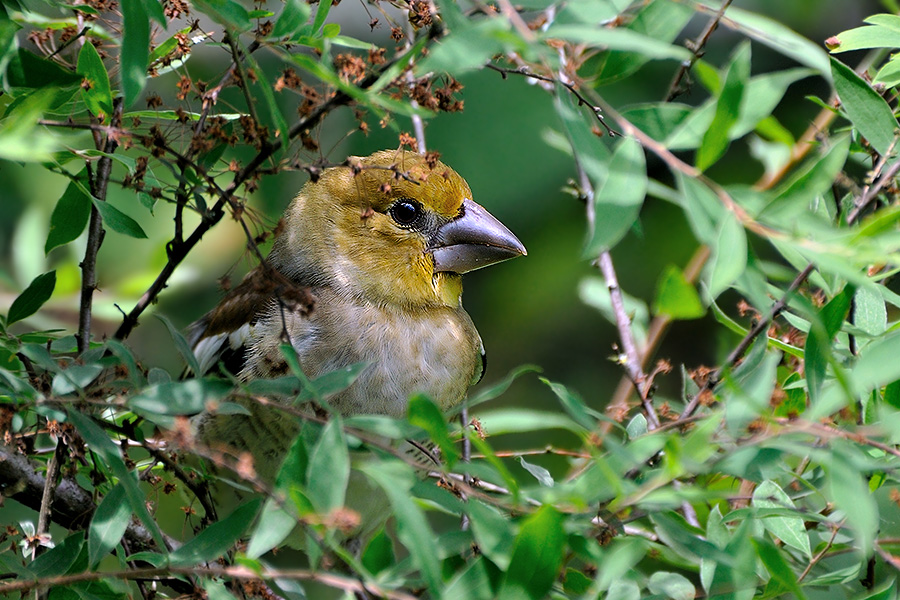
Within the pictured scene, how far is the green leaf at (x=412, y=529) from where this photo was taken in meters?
1.26

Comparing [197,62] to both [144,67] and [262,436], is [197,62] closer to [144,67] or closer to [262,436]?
[262,436]

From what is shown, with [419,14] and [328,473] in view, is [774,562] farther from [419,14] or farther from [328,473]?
[419,14]

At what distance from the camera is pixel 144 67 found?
5.26 feet

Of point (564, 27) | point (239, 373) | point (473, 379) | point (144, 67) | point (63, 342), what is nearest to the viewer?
point (564, 27)

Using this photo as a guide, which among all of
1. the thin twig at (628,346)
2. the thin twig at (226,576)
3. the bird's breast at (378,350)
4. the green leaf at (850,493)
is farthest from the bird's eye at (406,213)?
the green leaf at (850,493)

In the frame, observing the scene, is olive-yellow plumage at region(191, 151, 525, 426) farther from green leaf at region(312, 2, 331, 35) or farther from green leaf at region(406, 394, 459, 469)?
green leaf at region(406, 394, 459, 469)

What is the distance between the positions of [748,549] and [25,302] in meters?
1.61

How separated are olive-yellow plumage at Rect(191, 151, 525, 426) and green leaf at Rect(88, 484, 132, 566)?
4.06 feet

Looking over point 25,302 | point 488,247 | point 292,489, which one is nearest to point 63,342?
point 25,302

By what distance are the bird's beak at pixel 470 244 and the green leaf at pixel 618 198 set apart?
6.29 feet

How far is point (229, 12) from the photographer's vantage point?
4.85 ft

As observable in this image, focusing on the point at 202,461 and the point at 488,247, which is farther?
the point at 488,247

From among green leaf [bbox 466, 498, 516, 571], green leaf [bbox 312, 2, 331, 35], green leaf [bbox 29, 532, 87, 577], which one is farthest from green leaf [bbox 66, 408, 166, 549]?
green leaf [bbox 312, 2, 331, 35]

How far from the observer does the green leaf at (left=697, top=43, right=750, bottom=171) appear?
4.02 feet
